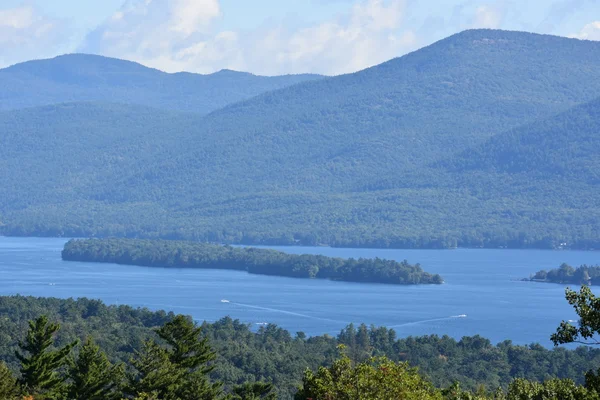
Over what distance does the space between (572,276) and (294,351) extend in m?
59.4

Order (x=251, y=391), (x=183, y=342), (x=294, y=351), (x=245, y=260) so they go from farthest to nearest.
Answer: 1. (x=245, y=260)
2. (x=294, y=351)
3. (x=251, y=391)
4. (x=183, y=342)

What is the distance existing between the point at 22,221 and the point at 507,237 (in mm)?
82017

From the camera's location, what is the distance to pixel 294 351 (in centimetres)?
6159

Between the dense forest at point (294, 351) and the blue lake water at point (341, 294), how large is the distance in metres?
11.5

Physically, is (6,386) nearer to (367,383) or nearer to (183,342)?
(183,342)

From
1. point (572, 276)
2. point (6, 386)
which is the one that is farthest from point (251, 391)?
point (572, 276)

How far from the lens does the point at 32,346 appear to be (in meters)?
32.1

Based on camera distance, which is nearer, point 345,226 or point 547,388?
point 547,388

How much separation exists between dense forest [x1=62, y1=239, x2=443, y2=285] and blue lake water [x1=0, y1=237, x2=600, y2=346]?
2.62m

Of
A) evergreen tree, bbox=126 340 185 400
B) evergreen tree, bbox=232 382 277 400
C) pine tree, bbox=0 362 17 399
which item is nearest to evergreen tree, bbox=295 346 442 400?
evergreen tree, bbox=126 340 185 400

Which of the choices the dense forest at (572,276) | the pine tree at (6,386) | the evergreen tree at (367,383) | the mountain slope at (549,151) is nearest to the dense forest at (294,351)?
the pine tree at (6,386)

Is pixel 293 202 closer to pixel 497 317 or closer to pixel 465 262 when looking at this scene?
pixel 465 262

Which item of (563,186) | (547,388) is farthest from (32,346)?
(563,186)

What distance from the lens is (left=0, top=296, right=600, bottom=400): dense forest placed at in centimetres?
5444
